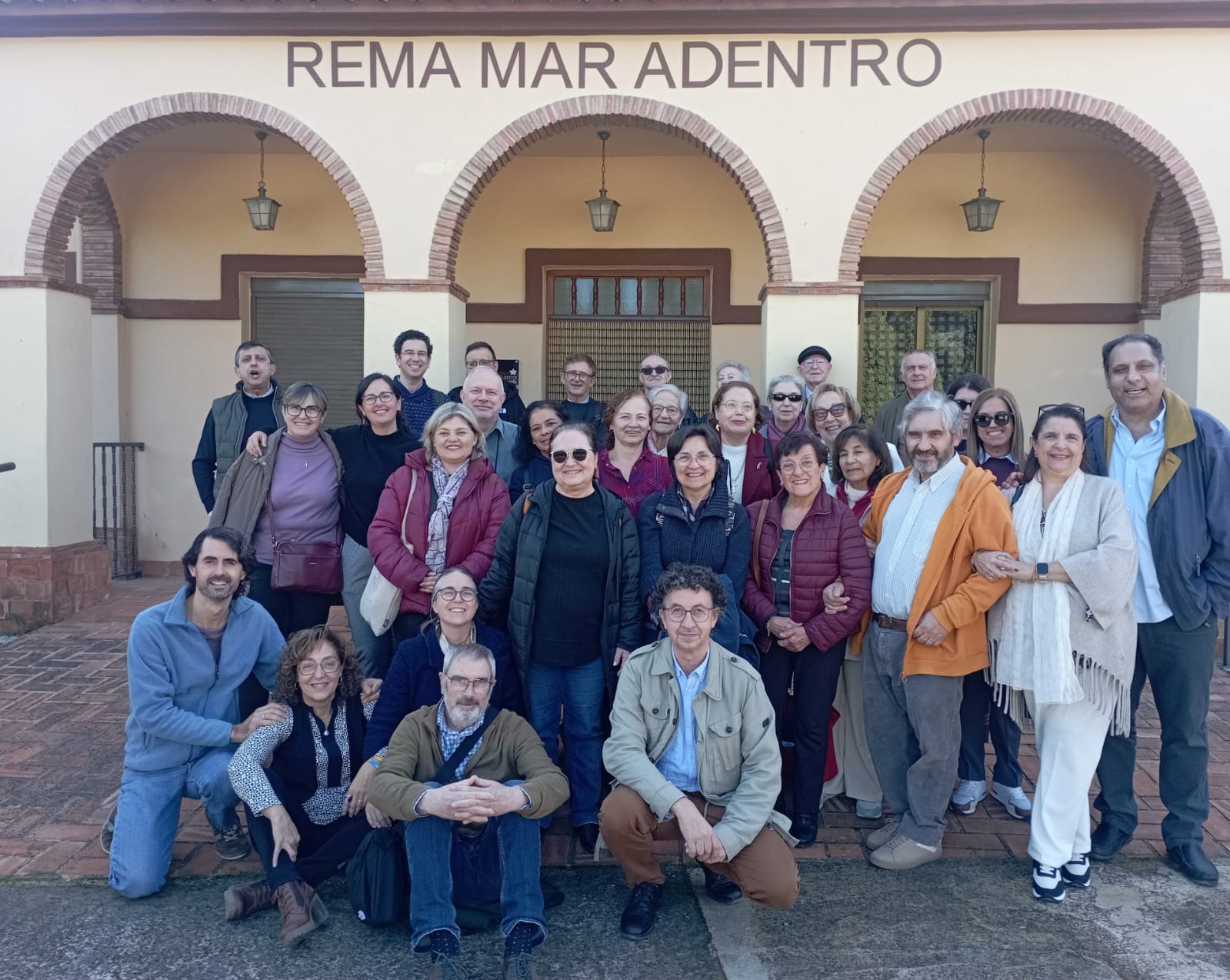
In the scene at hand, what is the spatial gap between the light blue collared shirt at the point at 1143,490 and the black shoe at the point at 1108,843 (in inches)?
34.0

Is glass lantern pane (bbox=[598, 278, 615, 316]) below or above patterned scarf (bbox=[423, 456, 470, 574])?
above

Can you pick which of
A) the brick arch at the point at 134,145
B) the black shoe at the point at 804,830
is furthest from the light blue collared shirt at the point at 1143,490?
the brick arch at the point at 134,145

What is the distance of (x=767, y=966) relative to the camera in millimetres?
2877

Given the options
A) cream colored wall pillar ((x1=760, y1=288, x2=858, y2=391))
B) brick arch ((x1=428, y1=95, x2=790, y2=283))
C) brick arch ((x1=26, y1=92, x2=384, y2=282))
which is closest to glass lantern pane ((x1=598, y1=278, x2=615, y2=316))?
brick arch ((x1=428, y1=95, x2=790, y2=283))

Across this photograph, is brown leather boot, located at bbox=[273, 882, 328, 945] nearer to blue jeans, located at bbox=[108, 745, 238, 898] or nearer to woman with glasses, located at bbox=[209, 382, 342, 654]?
blue jeans, located at bbox=[108, 745, 238, 898]

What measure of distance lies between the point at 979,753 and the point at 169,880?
343 cm

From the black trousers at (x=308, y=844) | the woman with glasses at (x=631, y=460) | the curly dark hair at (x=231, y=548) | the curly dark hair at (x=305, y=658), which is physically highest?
the woman with glasses at (x=631, y=460)

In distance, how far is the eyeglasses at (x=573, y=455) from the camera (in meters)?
3.50

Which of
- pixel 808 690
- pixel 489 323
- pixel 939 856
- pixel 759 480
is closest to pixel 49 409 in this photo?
pixel 489 323

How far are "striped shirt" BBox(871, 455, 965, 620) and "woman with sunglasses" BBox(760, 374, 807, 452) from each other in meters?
1.12

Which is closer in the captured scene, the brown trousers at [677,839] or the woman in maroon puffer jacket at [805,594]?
the brown trousers at [677,839]

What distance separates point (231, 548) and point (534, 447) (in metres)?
1.56

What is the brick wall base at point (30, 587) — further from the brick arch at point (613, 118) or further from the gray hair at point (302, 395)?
the gray hair at point (302, 395)

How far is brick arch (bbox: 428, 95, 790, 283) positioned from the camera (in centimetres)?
654
